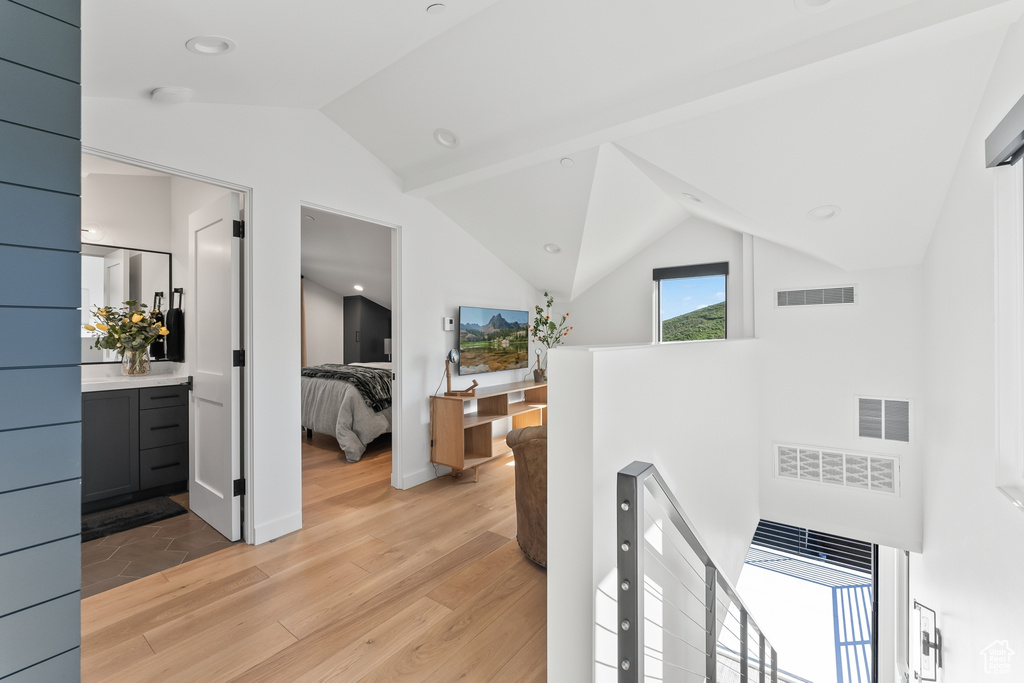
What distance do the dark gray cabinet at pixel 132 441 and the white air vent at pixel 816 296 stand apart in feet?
16.5

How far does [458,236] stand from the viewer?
441cm

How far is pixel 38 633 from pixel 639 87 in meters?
3.00

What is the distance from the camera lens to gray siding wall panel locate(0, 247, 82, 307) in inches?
32.2

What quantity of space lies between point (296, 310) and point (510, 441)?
5.34ft

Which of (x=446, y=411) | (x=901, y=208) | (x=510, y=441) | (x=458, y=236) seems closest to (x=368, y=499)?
(x=446, y=411)

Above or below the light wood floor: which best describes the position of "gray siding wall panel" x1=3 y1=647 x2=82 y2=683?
above

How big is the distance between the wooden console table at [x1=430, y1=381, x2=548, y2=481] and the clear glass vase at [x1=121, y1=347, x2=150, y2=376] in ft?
7.69

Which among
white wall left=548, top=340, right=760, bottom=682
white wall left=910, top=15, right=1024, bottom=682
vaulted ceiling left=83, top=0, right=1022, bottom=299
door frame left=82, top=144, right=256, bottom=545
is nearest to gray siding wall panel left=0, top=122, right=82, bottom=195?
vaulted ceiling left=83, top=0, right=1022, bottom=299

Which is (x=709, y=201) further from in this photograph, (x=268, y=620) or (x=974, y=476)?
(x=268, y=620)

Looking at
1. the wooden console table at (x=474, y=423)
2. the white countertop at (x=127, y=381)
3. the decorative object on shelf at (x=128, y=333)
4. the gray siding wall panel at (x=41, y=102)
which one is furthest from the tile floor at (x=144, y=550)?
the gray siding wall panel at (x=41, y=102)

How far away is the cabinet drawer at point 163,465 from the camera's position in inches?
141

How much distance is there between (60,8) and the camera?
34.4 inches

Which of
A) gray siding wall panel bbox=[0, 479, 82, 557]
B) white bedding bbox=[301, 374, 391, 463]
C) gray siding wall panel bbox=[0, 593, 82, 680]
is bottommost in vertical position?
white bedding bbox=[301, 374, 391, 463]

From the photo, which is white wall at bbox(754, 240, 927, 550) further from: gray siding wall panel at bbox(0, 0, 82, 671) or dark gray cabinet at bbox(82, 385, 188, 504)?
dark gray cabinet at bbox(82, 385, 188, 504)
